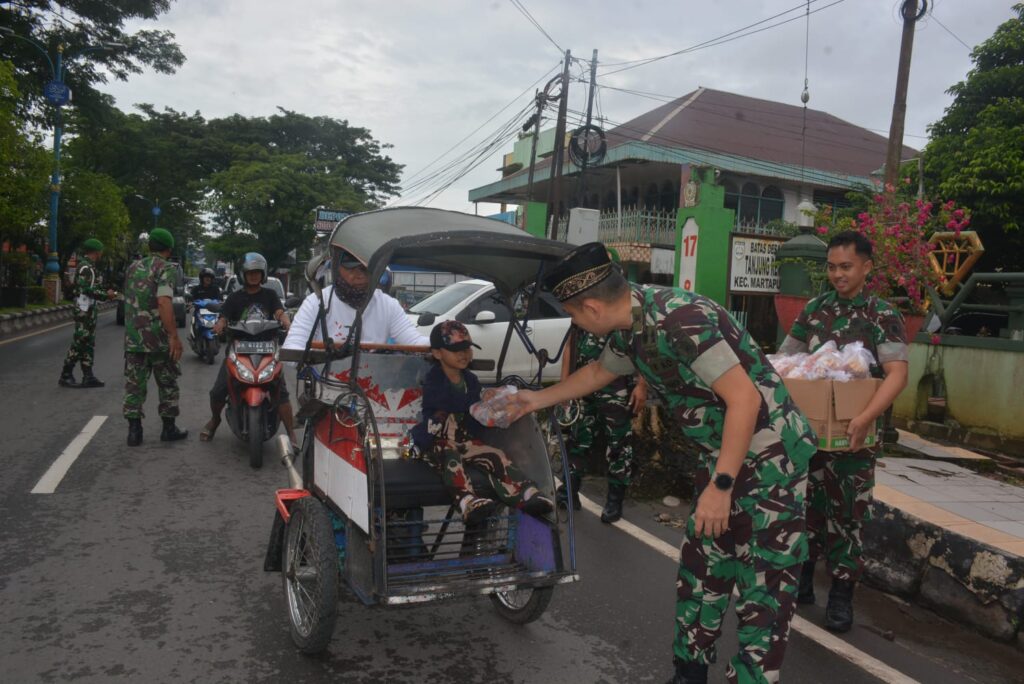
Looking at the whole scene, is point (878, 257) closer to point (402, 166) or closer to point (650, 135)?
point (650, 135)

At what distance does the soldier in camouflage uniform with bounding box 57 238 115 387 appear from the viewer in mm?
9750

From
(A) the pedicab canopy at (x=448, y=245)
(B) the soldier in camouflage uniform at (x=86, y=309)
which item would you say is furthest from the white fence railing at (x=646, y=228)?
(A) the pedicab canopy at (x=448, y=245)

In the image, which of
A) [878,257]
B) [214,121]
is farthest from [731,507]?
[214,121]

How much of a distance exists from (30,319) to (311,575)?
20.8m

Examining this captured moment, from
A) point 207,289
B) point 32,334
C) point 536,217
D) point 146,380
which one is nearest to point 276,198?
point 536,217

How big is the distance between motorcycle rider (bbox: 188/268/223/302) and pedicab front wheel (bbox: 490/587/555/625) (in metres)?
A: 10.2

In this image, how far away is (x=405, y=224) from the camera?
3.90 meters

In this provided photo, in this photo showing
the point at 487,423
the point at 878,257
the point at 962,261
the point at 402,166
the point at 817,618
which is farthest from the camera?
the point at 402,166

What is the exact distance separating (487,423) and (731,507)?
128 cm

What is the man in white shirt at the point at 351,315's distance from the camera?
4578 mm

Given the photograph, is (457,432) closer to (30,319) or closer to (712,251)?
(712,251)

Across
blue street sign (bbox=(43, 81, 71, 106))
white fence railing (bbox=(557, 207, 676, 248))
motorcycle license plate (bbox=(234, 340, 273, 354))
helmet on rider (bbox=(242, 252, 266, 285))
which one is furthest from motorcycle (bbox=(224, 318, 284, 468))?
blue street sign (bbox=(43, 81, 71, 106))

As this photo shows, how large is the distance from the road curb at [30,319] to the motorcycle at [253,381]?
32.9 feet

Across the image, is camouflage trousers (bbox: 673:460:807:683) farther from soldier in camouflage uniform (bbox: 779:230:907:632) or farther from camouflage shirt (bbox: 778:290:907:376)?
camouflage shirt (bbox: 778:290:907:376)
